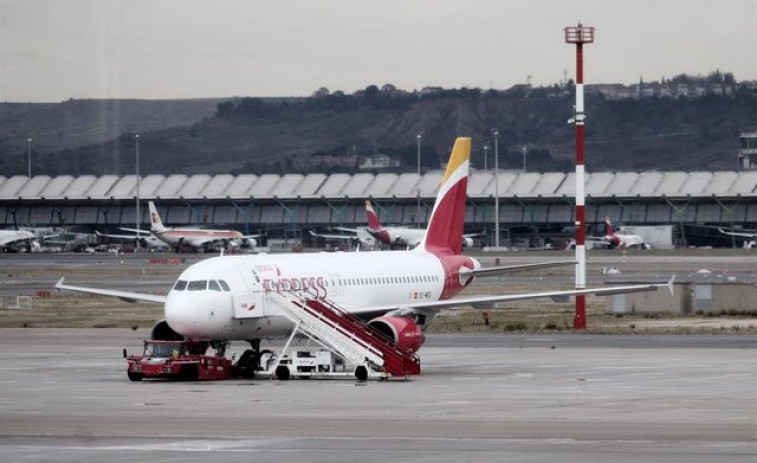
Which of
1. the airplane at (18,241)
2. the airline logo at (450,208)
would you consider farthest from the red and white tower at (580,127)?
the airplane at (18,241)

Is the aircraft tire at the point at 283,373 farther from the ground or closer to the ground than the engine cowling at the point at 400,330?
closer to the ground

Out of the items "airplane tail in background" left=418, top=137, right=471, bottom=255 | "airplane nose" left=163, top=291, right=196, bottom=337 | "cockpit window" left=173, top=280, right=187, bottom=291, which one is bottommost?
"airplane nose" left=163, top=291, right=196, bottom=337

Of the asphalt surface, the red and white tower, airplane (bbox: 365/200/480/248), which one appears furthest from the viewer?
airplane (bbox: 365/200/480/248)

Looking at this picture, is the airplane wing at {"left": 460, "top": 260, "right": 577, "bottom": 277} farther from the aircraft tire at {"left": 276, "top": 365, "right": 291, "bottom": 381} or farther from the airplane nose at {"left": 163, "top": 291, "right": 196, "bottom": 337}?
the airplane nose at {"left": 163, "top": 291, "right": 196, "bottom": 337}

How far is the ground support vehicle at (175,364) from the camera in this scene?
48344 mm

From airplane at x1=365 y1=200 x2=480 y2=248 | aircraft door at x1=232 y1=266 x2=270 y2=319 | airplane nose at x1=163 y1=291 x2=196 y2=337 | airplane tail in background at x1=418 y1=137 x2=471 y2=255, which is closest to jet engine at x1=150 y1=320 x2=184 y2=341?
airplane nose at x1=163 y1=291 x2=196 y2=337

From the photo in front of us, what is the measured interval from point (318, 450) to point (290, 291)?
75.7ft

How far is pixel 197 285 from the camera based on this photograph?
1978 inches

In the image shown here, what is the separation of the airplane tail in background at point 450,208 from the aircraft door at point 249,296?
46.1ft

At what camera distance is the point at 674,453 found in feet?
93.7

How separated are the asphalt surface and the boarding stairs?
1194 millimetres

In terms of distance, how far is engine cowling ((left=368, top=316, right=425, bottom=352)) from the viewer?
50.9 metres

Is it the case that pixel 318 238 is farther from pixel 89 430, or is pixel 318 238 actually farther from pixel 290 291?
pixel 89 430

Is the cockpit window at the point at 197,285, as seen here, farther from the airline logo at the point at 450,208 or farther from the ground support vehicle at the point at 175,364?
the airline logo at the point at 450,208
